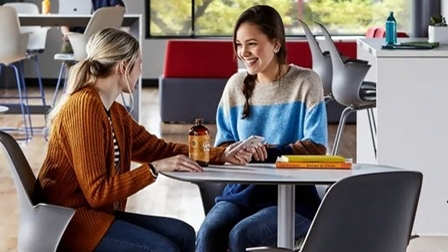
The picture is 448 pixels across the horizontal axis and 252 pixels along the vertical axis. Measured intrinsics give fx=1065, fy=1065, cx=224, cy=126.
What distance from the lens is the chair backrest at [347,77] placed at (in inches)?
237

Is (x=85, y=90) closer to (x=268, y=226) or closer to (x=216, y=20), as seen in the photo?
(x=268, y=226)

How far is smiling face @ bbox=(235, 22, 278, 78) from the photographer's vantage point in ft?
12.5

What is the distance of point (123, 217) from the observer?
11.4 ft

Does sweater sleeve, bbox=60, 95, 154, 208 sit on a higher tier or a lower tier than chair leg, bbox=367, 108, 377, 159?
higher

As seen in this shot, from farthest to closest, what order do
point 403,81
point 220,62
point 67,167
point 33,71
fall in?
point 33,71 < point 220,62 < point 403,81 < point 67,167

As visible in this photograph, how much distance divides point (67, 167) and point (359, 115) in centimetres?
382

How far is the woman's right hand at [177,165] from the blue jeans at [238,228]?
36 cm

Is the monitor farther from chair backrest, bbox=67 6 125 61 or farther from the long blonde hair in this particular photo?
the long blonde hair

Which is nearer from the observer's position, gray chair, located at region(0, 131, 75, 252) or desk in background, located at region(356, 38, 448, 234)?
gray chair, located at region(0, 131, 75, 252)

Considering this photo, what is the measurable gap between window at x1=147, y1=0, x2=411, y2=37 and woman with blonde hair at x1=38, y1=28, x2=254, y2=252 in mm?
9377

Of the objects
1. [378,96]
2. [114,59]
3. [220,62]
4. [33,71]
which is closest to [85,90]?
[114,59]

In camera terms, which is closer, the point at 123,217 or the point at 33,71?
the point at 123,217

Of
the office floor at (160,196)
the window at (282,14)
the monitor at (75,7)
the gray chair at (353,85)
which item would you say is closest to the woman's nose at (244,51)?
the office floor at (160,196)

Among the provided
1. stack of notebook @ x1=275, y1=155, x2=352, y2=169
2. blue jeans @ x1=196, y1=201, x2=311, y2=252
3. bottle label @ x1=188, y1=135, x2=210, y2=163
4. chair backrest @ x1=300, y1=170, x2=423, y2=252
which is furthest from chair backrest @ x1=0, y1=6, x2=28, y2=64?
chair backrest @ x1=300, y1=170, x2=423, y2=252
